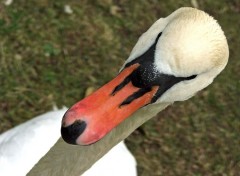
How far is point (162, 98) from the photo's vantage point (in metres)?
2.01

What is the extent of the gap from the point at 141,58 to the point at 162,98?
0.18 m

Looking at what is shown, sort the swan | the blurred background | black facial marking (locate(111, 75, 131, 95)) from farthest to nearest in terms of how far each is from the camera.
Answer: the blurred background < the swan < black facial marking (locate(111, 75, 131, 95))

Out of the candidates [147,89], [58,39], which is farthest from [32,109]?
[147,89]

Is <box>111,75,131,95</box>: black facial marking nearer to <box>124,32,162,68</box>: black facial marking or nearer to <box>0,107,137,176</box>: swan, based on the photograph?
<box>124,32,162,68</box>: black facial marking

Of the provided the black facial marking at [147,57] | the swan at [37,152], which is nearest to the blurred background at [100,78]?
the swan at [37,152]

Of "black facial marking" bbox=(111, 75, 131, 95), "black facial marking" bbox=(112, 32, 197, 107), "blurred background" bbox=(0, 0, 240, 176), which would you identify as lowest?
"blurred background" bbox=(0, 0, 240, 176)

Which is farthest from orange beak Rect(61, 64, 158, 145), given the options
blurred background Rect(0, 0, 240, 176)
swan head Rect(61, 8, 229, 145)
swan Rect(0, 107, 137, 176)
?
blurred background Rect(0, 0, 240, 176)

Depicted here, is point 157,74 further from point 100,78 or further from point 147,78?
point 100,78

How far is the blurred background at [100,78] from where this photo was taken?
371 centimetres

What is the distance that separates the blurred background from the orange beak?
72.5 inches

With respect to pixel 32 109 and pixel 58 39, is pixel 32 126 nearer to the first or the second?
pixel 32 109

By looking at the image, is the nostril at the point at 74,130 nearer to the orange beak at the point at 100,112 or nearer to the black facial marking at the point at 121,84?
the orange beak at the point at 100,112

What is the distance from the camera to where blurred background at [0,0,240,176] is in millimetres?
3713

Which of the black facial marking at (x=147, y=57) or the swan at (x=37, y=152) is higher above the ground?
the black facial marking at (x=147, y=57)
